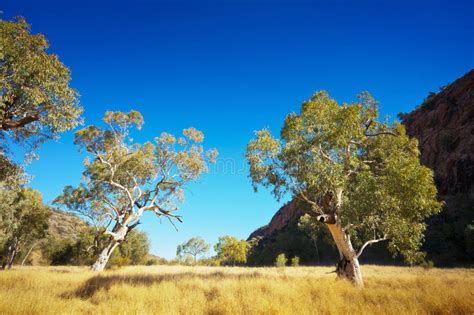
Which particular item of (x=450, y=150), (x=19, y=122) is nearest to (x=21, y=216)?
(x=19, y=122)

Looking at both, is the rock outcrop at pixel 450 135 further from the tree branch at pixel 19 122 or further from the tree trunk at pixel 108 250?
the tree branch at pixel 19 122

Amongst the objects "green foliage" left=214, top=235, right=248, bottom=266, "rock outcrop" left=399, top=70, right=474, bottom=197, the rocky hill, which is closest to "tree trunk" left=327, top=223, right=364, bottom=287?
the rocky hill

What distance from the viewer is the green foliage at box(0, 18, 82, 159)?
37.0ft

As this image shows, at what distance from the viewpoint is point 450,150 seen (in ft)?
→ 207

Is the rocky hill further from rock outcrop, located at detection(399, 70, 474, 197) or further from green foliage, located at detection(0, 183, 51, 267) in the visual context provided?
green foliage, located at detection(0, 183, 51, 267)

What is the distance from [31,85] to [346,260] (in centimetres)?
1815

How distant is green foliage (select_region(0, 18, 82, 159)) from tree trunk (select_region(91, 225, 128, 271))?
10895mm

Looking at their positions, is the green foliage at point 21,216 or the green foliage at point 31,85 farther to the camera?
the green foliage at point 21,216

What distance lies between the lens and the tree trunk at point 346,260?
1304 cm

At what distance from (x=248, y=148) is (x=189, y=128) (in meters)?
12.2

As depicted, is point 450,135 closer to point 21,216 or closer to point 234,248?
point 234,248

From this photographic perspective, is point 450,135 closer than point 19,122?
No

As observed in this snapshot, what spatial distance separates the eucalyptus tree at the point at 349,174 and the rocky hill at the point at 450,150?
3814cm

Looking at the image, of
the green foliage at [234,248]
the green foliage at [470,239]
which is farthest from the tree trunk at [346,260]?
the green foliage at [234,248]
